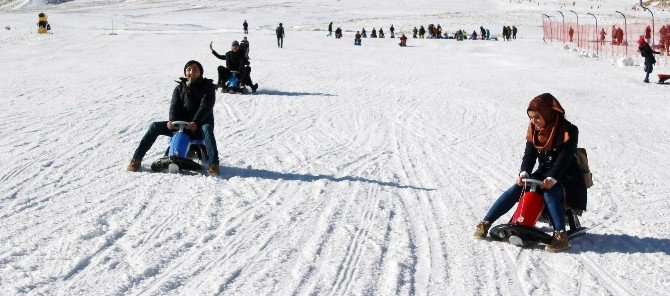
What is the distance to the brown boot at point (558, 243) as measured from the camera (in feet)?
17.6

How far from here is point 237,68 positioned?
1608 cm

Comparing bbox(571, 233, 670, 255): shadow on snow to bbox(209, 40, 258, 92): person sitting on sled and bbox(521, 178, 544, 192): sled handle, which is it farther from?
bbox(209, 40, 258, 92): person sitting on sled

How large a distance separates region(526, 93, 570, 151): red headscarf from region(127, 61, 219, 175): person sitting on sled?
11.1ft

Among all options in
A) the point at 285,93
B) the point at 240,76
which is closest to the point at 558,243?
the point at 285,93

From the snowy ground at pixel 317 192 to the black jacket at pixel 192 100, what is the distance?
62cm

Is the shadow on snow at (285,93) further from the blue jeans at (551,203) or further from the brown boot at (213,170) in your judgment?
the blue jeans at (551,203)

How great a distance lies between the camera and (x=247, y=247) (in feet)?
17.4

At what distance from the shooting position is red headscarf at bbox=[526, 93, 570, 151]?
539 cm

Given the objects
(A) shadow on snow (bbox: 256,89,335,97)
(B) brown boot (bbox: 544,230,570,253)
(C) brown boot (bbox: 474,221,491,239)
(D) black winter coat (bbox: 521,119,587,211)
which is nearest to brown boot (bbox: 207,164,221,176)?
(C) brown boot (bbox: 474,221,491,239)

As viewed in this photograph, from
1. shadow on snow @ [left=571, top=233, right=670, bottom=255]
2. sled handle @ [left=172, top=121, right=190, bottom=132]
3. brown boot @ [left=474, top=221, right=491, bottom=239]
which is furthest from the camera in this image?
sled handle @ [left=172, top=121, right=190, bottom=132]

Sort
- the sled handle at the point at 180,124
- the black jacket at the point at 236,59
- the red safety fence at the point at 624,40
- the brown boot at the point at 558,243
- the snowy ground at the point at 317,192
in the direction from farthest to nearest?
the red safety fence at the point at 624,40 < the black jacket at the point at 236,59 < the sled handle at the point at 180,124 < the brown boot at the point at 558,243 < the snowy ground at the point at 317,192

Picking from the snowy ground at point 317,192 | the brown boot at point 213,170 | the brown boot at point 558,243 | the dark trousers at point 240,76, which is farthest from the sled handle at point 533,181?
the dark trousers at point 240,76

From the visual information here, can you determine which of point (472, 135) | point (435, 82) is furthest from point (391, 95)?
point (472, 135)

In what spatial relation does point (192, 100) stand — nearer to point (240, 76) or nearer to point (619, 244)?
point (619, 244)
